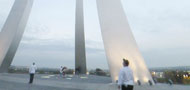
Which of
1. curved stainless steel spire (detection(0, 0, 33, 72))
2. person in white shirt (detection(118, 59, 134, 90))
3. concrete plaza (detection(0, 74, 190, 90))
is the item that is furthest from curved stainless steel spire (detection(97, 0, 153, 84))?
curved stainless steel spire (detection(0, 0, 33, 72))

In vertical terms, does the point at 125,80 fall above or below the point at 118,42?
below

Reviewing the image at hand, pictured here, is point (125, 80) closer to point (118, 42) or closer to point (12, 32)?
point (118, 42)

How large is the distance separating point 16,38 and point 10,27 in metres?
0.95

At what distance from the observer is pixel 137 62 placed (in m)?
9.45

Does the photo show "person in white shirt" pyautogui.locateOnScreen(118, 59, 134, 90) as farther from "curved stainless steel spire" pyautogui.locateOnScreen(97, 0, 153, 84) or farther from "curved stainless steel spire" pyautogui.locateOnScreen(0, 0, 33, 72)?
"curved stainless steel spire" pyautogui.locateOnScreen(0, 0, 33, 72)

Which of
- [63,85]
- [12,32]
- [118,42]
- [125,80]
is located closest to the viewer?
[125,80]

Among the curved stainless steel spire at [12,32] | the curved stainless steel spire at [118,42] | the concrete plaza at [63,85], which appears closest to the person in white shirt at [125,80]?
the concrete plaza at [63,85]

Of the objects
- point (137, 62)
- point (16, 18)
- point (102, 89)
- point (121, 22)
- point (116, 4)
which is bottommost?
point (102, 89)

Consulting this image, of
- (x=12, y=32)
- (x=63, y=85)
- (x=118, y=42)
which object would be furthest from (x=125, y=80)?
(x=12, y=32)

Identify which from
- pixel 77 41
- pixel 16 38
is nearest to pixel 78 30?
pixel 77 41

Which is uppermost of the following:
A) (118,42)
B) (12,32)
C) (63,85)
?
(12,32)

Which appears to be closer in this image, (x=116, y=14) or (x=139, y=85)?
(x=139, y=85)

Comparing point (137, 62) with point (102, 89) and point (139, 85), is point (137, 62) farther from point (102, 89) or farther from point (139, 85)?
point (102, 89)

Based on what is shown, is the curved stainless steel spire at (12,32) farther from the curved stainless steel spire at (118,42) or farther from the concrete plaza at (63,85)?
the curved stainless steel spire at (118,42)
